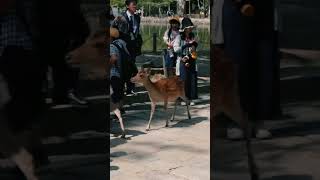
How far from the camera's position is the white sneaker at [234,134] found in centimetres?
279

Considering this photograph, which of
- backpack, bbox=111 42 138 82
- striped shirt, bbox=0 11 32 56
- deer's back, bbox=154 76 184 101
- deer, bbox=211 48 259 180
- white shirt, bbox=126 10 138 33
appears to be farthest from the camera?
white shirt, bbox=126 10 138 33

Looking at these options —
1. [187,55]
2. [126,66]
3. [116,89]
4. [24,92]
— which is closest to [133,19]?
[187,55]

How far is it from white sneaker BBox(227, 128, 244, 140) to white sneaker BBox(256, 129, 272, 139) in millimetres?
83

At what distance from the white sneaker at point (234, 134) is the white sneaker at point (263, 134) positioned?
8 centimetres

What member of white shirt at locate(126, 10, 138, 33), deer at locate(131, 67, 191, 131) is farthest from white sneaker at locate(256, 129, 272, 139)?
white shirt at locate(126, 10, 138, 33)

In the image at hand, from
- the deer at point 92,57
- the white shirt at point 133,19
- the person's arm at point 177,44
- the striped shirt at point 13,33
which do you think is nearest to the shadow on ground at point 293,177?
the deer at point 92,57

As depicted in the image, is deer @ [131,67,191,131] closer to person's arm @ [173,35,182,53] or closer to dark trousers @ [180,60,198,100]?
dark trousers @ [180,60,198,100]

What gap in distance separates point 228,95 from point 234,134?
217mm

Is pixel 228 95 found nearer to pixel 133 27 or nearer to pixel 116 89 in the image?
pixel 116 89

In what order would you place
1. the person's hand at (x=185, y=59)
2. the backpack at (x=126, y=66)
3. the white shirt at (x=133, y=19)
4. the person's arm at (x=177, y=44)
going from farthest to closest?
the white shirt at (x=133, y=19) → the person's arm at (x=177, y=44) → the person's hand at (x=185, y=59) → the backpack at (x=126, y=66)

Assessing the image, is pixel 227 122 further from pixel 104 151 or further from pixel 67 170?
pixel 67 170

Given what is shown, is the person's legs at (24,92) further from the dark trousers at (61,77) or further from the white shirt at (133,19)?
the white shirt at (133,19)

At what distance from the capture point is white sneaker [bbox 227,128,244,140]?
2.79m

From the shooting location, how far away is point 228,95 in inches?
107
